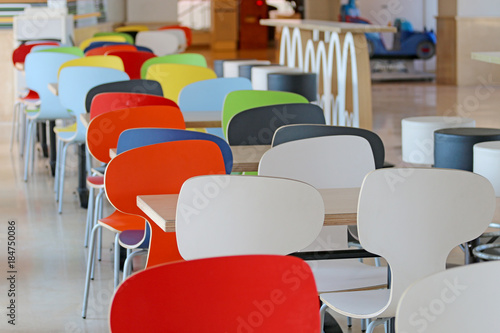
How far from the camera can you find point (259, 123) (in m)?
4.46

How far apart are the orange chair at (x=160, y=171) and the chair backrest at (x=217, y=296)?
60.0 inches

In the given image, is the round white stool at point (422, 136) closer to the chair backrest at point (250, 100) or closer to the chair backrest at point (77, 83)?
the chair backrest at point (250, 100)

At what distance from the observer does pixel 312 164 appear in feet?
11.2

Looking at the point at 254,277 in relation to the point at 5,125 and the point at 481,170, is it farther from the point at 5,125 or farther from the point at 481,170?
the point at 5,125

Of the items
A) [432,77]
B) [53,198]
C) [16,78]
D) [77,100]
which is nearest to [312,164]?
[77,100]

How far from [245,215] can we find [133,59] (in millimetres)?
5428

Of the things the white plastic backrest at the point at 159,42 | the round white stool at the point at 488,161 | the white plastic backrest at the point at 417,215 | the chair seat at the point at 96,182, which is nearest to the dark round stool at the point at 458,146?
the round white stool at the point at 488,161

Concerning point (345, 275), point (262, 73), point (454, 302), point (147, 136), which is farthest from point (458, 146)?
point (262, 73)

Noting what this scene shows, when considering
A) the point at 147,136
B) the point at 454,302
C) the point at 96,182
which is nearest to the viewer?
the point at 454,302

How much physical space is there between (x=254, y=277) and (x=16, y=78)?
28.9 ft

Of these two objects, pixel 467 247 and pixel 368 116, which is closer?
pixel 467 247

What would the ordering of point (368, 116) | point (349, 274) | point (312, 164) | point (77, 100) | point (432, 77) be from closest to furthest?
point (349, 274) < point (312, 164) < point (77, 100) < point (368, 116) < point (432, 77)

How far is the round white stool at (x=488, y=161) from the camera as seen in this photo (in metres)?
3.79

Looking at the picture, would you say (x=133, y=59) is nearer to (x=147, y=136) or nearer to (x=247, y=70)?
(x=247, y=70)
